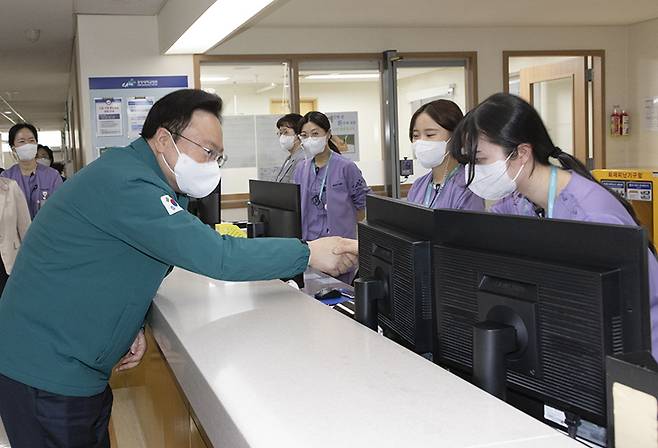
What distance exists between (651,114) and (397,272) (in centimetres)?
720

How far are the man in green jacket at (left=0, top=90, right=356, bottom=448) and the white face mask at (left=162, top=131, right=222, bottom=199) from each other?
165mm

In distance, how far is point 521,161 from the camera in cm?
211

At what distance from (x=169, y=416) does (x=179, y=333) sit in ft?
2.44

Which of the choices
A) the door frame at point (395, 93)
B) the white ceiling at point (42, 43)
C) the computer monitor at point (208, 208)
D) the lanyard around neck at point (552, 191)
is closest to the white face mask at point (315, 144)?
the computer monitor at point (208, 208)

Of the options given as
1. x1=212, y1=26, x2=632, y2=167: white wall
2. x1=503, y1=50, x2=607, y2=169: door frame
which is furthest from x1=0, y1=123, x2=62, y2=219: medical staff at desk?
x1=503, y1=50, x2=607, y2=169: door frame

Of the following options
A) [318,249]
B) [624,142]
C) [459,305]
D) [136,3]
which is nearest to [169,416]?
[318,249]

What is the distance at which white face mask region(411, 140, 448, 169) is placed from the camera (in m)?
3.21

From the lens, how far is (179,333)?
172cm

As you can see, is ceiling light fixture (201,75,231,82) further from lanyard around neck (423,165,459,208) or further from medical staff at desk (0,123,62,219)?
lanyard around neck (423,165,459,208)

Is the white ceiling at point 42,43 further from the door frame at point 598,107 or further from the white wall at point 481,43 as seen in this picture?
the door frame at point 598,107

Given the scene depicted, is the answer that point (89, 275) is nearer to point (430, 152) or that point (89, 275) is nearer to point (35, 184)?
point (430, 152)

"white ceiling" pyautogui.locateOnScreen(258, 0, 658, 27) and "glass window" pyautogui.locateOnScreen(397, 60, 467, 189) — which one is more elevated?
"white ceiling" pyautogui.locateOnScreen(258, 0, 658, 27)

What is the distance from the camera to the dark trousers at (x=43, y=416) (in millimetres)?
1848

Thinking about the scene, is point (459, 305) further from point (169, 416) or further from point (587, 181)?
point (169, 416)
